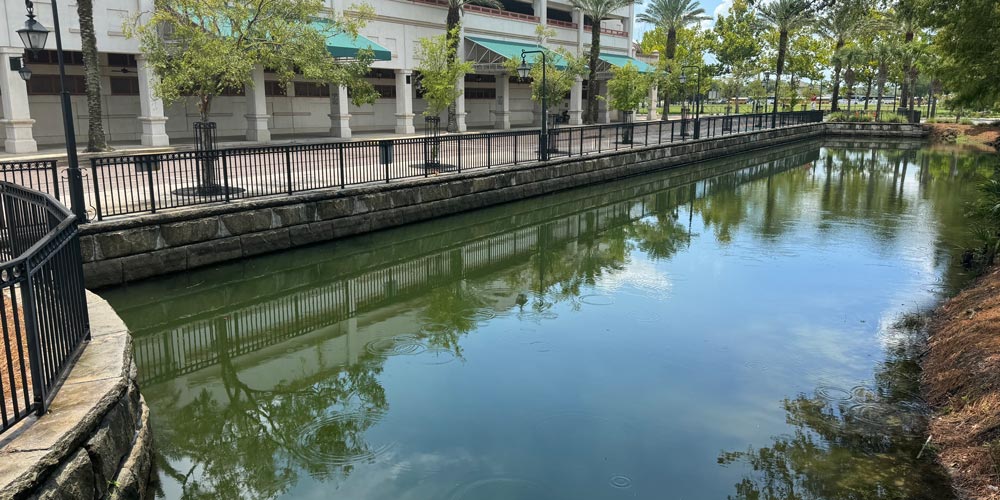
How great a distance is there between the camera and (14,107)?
2322 cm

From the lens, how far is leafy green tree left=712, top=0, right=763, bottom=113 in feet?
227

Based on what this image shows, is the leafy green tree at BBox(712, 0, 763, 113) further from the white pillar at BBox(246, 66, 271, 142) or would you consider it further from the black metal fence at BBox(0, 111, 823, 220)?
the white pillar at BBox(246, 66, 271, 142)

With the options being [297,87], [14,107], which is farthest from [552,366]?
[297,87]

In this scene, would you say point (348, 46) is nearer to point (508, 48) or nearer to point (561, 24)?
point (508, 48)

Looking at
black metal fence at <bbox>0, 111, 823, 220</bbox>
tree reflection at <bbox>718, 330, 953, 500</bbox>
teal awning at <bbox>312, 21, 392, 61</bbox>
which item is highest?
teal awning at <bbox>312, 21, 392, 61</bbox>

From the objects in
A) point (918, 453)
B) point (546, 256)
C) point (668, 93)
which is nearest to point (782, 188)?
point (546, 256)

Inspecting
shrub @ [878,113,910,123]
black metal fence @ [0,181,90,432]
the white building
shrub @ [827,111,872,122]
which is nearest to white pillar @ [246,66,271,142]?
the white building

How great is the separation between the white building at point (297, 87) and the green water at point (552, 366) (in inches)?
634

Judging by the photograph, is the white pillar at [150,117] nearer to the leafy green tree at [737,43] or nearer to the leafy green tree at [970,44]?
the leafy green tree at [970,44]

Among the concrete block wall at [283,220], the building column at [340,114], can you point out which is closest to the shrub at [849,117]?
the concrete block wall at [283,220]

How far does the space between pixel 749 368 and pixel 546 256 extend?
22.7ft

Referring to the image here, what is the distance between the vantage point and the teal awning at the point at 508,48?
38.8 meters

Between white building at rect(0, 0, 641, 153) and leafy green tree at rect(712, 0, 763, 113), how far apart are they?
19385 mm

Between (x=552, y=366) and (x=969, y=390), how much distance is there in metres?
4.45
